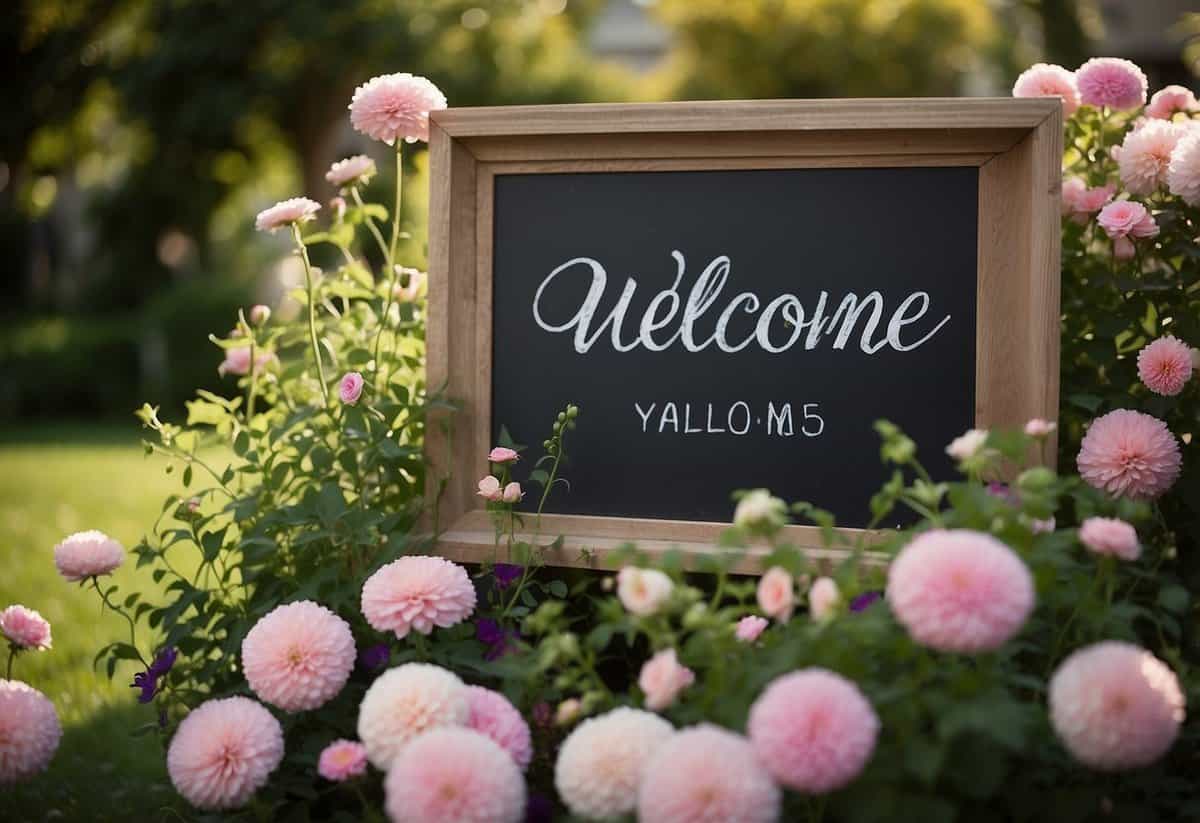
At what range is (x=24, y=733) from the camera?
1408mm

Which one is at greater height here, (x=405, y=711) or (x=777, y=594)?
(x=777, y=594)

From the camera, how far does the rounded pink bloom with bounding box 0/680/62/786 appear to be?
1394 millimetres

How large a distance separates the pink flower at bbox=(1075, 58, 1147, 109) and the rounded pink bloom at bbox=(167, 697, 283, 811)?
1658 millimetres

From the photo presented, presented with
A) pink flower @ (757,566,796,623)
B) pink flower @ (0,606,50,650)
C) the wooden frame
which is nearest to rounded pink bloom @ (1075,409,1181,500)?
the wooden frame

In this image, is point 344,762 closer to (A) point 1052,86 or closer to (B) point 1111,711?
(B) point 1111,711

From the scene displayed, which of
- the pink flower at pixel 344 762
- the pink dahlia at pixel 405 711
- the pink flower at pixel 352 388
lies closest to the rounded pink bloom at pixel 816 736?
the pink dahlia at pixel 405 711

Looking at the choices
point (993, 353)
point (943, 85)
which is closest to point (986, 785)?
point (993, 353)

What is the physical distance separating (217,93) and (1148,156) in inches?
536

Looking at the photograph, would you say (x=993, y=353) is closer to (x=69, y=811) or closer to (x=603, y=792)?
(x=603, y=792)

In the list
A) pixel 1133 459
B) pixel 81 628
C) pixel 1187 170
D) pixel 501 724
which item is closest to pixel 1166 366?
pixel 1133 459

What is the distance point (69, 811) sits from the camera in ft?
6.27

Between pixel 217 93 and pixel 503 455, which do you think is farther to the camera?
pixel 217 93

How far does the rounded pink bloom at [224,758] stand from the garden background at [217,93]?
4.98 metres

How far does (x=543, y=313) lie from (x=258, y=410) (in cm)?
→ 217
